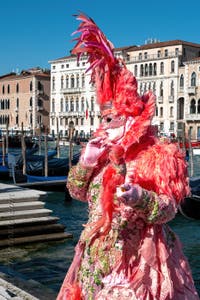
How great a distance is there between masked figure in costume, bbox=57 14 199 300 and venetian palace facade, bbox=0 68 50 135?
45213 millimetres

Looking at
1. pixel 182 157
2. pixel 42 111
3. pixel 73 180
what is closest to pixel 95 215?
pixel 73 180

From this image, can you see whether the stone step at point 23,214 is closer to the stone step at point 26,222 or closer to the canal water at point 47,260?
the stone step at point 26,222

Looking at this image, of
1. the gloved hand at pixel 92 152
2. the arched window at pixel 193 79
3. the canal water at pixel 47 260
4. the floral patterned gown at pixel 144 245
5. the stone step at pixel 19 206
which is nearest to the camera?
the floral patterned gown at pixel 144 245

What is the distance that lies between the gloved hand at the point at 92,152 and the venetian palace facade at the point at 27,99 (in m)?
45.2

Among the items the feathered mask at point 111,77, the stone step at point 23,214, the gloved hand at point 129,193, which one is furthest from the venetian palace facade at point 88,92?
the gloved hand at point 129,193

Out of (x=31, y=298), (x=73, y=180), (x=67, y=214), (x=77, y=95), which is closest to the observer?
(x=73, y=180)

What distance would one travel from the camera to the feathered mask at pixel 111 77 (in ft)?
6.39

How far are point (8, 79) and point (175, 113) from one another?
66.1 feet

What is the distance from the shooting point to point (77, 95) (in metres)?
47.0

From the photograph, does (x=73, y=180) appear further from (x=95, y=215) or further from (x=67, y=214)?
(x=67, y=214)

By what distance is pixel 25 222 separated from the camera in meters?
5.16

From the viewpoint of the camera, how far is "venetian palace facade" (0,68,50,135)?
4903 centimetres

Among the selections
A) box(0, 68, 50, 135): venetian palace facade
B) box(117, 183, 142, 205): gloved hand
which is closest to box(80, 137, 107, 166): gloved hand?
box(117, 183, 142, 205): gloved hand

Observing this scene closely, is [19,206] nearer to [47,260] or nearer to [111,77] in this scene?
[47,260]
